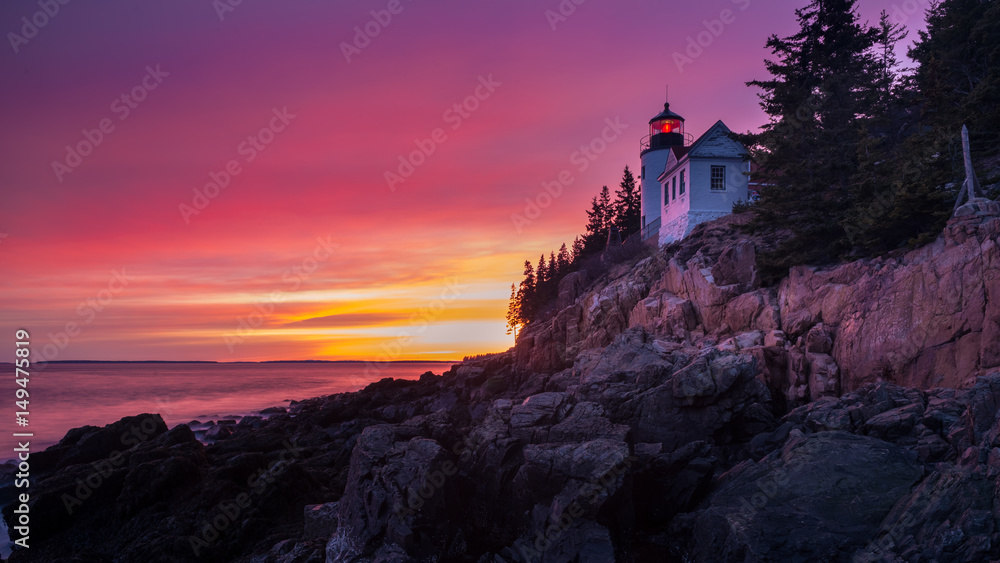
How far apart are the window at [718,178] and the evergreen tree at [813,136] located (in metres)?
5.24

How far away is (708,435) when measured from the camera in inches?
530

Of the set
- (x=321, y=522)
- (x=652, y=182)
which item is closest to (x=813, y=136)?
(x=652, y=182)

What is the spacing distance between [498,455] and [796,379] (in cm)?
1012

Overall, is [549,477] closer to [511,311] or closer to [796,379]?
[796,379]

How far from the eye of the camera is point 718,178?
3266 cm

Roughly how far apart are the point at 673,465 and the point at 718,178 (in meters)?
25.2

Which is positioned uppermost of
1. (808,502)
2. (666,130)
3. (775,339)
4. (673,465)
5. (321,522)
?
(666,130)

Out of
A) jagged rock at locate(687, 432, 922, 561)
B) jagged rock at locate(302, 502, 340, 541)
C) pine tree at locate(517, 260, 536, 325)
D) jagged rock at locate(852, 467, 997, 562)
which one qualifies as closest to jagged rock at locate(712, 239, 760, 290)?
jagged rock at locate(687, 432, 922, 561)

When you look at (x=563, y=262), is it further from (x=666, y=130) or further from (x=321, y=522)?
(x=321, y=522)

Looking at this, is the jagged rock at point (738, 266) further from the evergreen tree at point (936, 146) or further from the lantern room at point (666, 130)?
the lantern room at point (666, 130)

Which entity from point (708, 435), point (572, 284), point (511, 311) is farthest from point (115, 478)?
point (511, 311)

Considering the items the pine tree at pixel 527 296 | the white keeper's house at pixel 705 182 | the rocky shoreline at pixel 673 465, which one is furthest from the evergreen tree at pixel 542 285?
the rocky shoreline at pixel 673 465

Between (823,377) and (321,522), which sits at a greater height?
(823,377)

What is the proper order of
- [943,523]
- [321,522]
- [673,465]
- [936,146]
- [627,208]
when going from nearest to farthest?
[943,523]
[321,522]
[673,465]
[936,146]
[627,208]
